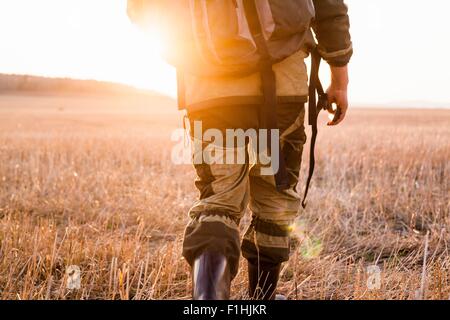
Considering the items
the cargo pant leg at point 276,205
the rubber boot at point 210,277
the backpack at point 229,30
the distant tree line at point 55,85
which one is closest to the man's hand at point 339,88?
the cargo pant leg at point 276,205

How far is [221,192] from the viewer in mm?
1564

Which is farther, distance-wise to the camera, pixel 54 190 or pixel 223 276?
pixel 54 190

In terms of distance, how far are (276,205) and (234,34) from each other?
73 cm

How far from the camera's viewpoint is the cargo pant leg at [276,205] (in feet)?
5.74

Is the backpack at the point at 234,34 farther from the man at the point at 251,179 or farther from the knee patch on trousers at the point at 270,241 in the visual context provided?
the knee patch on trousers at the point at 270,241

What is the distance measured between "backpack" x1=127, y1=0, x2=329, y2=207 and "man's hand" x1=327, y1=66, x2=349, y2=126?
1.06 ft

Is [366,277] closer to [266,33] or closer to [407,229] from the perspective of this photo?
[407,229]

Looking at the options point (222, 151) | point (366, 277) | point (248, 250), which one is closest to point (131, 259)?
point (248, 250)

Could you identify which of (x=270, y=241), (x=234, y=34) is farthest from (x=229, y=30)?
(x=270, y=241)

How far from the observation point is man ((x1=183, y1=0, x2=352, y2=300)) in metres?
1.43

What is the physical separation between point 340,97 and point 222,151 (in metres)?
0.68

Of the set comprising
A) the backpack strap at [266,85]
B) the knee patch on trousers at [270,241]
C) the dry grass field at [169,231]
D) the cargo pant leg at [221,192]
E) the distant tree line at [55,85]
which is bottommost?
the dry grass field at [169,231]

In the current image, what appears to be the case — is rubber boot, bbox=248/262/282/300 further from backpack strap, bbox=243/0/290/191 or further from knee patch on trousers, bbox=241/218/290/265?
backpack strap, bbox=243/0/290/191

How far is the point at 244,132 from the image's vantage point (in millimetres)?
1593
